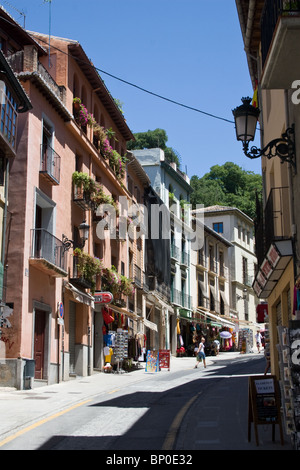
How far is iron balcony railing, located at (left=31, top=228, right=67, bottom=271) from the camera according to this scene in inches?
816

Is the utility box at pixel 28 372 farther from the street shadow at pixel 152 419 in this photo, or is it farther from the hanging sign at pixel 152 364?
the hanging sign at pixel 152 364

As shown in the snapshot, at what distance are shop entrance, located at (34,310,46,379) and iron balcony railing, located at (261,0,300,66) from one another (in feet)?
42.7

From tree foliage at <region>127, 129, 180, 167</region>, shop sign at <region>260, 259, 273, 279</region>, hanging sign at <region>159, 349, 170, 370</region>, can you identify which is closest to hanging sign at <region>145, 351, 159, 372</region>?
hanging sign at <region>159, 349, 170, 370</region>

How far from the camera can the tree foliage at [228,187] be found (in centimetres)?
6894

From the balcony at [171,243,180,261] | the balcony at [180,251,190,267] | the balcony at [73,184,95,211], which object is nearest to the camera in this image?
the balcony at [73,184,95,211]

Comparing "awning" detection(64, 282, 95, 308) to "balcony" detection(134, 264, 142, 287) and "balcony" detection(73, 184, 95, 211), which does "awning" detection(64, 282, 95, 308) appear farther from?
"balcony" detection(134, 264, 142, 287)

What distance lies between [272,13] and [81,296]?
16.0 meters

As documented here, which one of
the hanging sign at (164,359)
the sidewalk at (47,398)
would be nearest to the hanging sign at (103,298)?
the sidewalk at (47,398)

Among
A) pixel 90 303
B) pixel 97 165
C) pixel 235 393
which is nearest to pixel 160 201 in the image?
pixel 97 165

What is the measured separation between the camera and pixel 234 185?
73.2m

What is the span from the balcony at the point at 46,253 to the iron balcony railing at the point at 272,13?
36.2 feet

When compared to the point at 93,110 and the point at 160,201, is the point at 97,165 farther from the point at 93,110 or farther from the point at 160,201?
the point at 160,201

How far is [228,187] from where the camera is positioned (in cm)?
7356

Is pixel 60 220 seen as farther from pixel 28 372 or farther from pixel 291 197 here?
pixel 291 197
